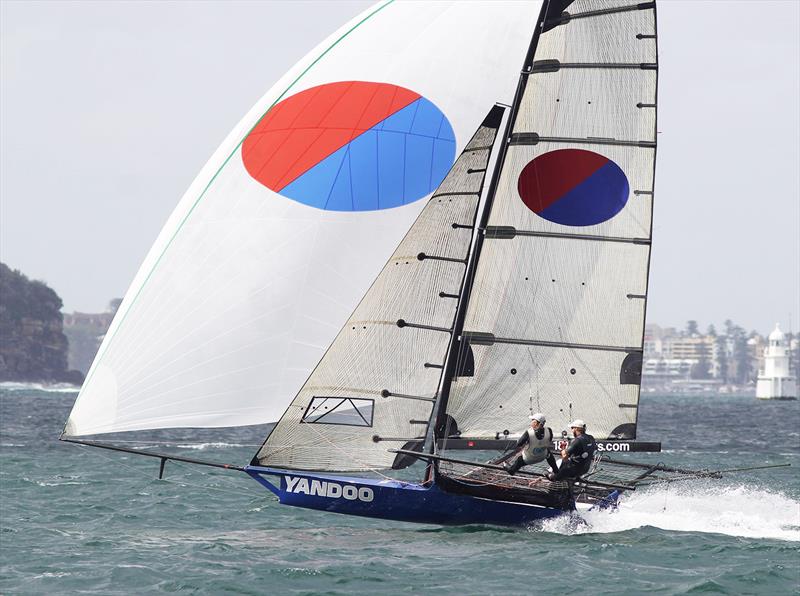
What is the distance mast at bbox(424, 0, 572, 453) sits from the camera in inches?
604

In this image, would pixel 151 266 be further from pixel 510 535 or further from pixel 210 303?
pixel 510 535

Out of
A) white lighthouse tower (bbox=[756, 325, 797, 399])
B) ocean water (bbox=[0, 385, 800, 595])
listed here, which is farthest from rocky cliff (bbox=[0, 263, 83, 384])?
ocean water (bbox=[0, 385, 800, 595])

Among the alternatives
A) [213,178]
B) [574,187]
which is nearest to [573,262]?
[574,187]

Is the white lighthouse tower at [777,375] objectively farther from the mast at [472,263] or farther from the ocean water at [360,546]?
the mast at [472,263]

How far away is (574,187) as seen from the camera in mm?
15953

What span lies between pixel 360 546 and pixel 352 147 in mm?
4525

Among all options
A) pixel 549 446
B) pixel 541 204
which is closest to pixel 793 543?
pixel 549 446

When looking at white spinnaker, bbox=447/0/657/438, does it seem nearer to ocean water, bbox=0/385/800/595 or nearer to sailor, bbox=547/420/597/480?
sailor, bbox=547/420/597/480

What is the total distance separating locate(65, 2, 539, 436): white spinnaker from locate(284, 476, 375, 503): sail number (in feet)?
2.70

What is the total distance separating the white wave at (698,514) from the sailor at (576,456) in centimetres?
57

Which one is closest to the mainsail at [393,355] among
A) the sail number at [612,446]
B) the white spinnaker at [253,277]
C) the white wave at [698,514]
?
the white spinnaker at [253,277]

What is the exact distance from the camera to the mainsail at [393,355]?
14.6 metres

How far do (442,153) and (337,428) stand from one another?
3.47 m

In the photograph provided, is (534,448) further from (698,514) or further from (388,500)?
(698,514)
